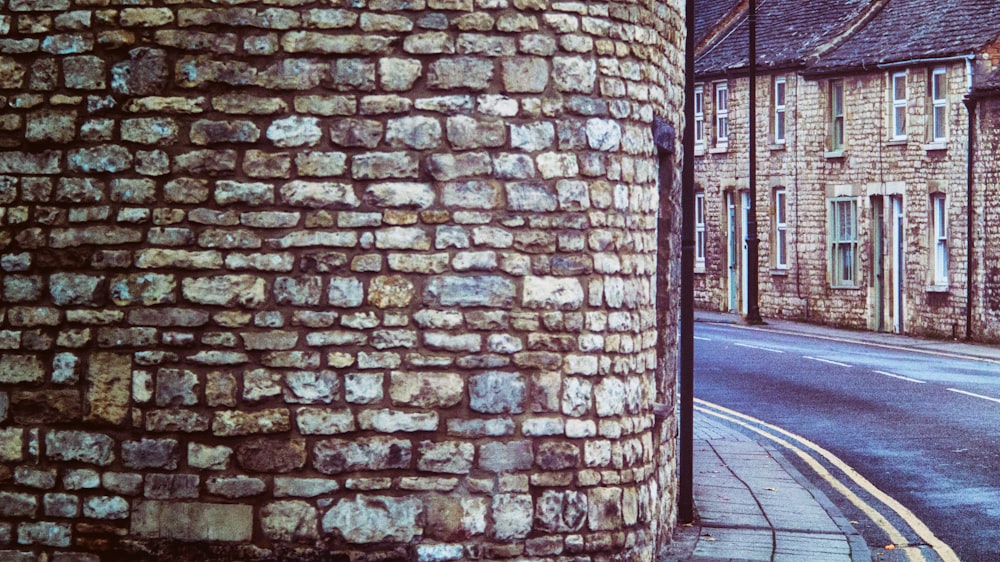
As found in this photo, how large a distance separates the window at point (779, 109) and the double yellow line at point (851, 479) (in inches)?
909

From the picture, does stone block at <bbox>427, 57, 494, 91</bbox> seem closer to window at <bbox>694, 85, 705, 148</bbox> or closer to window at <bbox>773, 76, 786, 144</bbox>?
window at <bbox>773, 76, 786, 144</bbox>

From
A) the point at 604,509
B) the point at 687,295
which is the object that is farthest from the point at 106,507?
the point at 687,295

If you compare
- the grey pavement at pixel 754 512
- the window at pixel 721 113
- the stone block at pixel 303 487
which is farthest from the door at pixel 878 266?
the stone block at pixel 303 487

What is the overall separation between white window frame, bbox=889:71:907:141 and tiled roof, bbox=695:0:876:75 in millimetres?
3763

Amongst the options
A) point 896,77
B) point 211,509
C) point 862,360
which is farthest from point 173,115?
point 896,77

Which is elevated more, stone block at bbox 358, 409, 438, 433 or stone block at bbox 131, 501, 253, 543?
stone block at bbox 358, 409, 438, 433

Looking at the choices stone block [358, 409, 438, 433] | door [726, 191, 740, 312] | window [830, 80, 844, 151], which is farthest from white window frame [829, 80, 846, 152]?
stone block [358, 409, 438, 433]

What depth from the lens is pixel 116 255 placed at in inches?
357

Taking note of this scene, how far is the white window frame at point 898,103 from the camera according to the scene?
37.9m

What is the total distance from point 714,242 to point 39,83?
37.5m

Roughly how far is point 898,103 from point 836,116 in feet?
9.27

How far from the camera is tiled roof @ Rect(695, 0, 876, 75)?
42.2m

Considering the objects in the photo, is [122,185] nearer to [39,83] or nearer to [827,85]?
[39,83]

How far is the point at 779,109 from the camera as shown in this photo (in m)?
43.0
